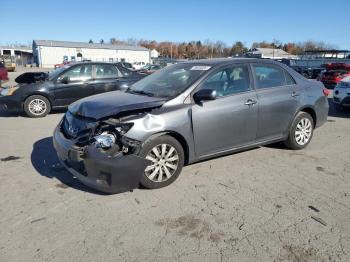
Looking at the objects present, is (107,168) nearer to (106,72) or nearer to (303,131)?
(303,131)

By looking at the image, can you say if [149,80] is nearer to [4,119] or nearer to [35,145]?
[35,145]

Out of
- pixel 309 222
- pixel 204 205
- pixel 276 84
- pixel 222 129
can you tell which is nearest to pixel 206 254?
pixel 204 205

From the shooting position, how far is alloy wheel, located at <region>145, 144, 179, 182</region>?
4211mm

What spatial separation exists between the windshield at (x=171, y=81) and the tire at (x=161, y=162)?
70 centimetres

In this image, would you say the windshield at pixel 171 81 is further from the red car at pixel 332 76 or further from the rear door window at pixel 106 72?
the red car at pixel 332 76

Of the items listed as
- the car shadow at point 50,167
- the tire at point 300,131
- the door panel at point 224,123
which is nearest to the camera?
the car shadow at point 50,167

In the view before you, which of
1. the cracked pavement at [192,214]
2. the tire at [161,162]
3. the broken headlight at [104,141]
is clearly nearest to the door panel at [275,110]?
the cracked pavement at [192,214]

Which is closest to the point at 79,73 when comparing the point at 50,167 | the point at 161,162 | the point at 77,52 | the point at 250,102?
the point at 50,167

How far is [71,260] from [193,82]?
277 centimetres

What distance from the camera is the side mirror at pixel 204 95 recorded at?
446cm

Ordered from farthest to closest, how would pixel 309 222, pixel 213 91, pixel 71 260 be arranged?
pixel 213 91 → pixel 309 222 → pixel 71 260

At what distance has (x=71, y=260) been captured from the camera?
9.45ft

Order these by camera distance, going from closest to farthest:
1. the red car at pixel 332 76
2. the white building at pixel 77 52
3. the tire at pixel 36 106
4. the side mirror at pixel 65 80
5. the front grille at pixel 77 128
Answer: the front grille at pixel 77 128, the tire at pixel 36 106, the side mirror at pixel 65 80, the red car at pixel 332 76, the white building at pixel 77 52

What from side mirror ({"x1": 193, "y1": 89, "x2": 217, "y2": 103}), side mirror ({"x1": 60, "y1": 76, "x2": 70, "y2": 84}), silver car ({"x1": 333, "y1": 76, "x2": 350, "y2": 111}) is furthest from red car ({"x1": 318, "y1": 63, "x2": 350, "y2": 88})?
side mirror ({"x1": 193, "y1": 89, "x2": 217, "y2": 103})
